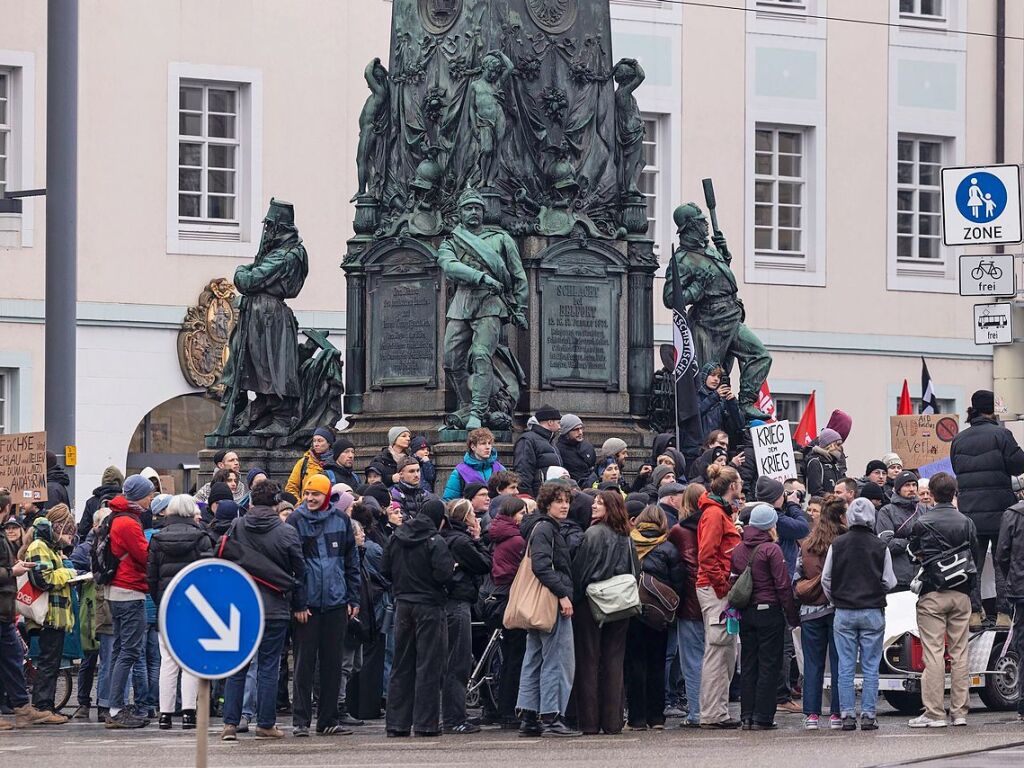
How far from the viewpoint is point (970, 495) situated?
72.5 ft

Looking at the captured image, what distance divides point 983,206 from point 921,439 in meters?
8.81

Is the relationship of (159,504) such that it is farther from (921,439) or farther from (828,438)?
(921,439)

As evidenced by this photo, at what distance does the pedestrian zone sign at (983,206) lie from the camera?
20.0 metres

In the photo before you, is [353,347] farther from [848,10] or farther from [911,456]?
[848,10]

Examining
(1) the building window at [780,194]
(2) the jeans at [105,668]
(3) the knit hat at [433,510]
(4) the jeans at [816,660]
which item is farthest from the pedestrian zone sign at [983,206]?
A: (1) the building window at [780,194]

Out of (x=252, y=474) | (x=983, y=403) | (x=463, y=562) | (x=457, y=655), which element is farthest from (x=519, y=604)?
(x=252, y=474)

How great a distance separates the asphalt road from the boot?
22 cm

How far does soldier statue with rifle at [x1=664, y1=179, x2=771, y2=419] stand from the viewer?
2730 cm

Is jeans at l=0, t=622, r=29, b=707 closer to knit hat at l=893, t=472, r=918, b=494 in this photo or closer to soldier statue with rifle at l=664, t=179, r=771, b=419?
knit hat at l=893, t=472, r=918, b=494

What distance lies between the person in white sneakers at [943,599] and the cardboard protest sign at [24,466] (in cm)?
819

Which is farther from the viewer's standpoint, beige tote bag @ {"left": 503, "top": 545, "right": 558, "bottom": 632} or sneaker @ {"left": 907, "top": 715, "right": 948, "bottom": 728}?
sneaker @ {"left": 907, "top": 715, "right": 948, "bottom": 728}

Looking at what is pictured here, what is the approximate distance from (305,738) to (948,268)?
96.4 ft

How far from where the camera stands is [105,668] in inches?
820

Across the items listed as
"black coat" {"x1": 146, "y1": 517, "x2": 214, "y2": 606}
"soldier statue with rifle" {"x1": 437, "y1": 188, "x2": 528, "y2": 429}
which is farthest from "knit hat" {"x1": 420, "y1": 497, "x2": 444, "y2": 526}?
"soldier statue with rifle" {"x1": 437, "y1": 188, "x2": 528, "y2": 429}
